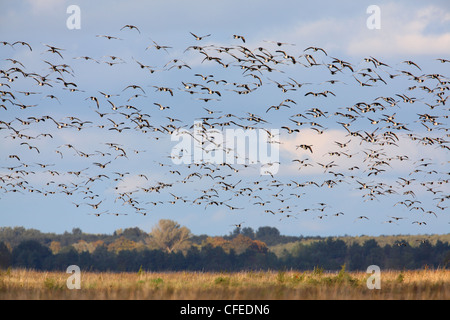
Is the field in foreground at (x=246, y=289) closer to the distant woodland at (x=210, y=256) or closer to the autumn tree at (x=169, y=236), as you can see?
the distant woodland at (x=210, y=256)

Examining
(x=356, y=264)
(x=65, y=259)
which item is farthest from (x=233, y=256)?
(x=65, y=259)

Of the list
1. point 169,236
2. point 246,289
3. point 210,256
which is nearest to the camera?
point 246,289

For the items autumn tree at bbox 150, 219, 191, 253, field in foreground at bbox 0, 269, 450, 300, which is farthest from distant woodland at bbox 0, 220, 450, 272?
field in foreground at bbox 0, 269, 450, 300

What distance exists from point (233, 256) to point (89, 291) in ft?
248

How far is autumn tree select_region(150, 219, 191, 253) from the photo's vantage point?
374 ft

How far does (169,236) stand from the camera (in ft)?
377

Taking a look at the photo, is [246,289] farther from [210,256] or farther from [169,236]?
[169,236]

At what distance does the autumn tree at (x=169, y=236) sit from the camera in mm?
113850

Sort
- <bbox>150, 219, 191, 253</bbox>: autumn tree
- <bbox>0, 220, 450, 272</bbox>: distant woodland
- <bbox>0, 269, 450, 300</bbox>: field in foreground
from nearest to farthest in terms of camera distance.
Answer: <bbox>0, 269, 450, 300</bbox>: field in foreground
<bbox>0, 220, 450, 272</bbox>: distant woodland
<bbox>150, 219, 191, 253</bbox>: autumn tree

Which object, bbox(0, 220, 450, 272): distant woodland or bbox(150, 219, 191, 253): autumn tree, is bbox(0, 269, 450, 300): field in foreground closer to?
bbox(0, 220, 450, 272): distant woodland

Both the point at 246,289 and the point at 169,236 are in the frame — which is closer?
the point at 246,289

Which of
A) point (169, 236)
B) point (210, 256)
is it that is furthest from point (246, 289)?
point (169, 236)

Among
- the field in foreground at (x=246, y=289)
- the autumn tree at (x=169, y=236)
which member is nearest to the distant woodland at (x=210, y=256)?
the autumn tree at (x=169, y=236)
